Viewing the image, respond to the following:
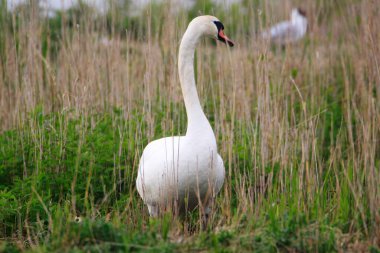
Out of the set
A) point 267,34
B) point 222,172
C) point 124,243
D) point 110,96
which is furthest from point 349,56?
point 124,243

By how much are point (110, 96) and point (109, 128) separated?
0.51m

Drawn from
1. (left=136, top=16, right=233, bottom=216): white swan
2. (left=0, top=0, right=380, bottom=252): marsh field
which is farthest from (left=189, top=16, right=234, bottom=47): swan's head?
(left=0, top=0, right=380, bottom=252): marsh field

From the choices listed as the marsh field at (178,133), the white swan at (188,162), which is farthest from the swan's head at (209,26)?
the marsh field at (178,133)

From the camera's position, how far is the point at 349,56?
712 centimetres

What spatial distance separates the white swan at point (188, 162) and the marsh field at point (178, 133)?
0.16 meters

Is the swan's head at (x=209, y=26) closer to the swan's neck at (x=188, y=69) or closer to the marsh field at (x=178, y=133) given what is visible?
the swan's neck at (x=188, y=69)

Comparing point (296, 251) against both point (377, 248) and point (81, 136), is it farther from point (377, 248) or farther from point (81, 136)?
point (81, 136)

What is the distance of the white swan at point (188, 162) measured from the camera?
405cm

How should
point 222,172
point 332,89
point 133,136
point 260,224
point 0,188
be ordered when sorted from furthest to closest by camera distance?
point 332,89 < point 133,136 < point 0,188 < point 222,172 < point 260,224

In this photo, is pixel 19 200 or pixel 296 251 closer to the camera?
pixel 296 251

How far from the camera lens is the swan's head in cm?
438

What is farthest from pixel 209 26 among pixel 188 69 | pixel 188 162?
pixel 188 162

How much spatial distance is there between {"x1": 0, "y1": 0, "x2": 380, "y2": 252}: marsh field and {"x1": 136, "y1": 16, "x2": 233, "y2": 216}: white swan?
16cm

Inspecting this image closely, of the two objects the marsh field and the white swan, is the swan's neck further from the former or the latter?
the marsh field
